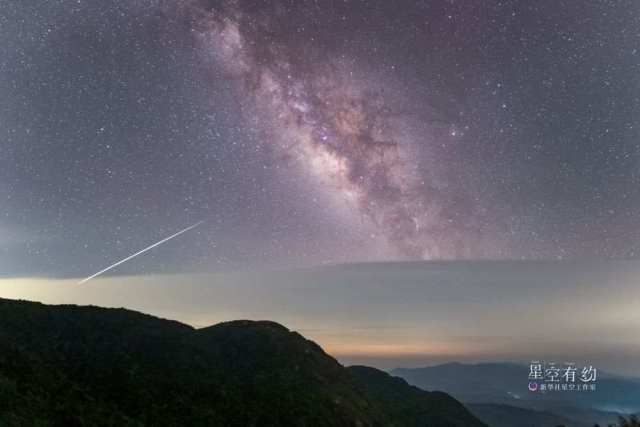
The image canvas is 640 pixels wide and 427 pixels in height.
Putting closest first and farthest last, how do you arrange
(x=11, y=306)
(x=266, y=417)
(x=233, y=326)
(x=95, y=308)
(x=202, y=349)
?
(x=266, y=417) < (x=11, y=306) < (x=202, y=349) < (x=95, y=308) < (x=233, y=326)

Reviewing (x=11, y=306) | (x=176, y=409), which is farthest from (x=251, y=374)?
(x=11, y=306)

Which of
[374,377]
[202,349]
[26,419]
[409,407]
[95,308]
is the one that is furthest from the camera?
[374,377]

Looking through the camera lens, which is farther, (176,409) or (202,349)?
(202,349)

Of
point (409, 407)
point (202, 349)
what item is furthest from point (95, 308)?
point (409, 407)

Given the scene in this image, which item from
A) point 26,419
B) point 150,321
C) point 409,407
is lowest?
point 409,407

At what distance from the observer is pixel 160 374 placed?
220ft

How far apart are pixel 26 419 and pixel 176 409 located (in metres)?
19.0

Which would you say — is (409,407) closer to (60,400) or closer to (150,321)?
(150,321)

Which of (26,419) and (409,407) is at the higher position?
(26,419)

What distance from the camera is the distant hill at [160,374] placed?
50250 millimetres

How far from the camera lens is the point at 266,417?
64.5 m

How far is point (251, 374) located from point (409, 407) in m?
63.1

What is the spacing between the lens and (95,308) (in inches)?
3440

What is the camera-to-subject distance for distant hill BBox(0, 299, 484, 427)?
50.2 m
